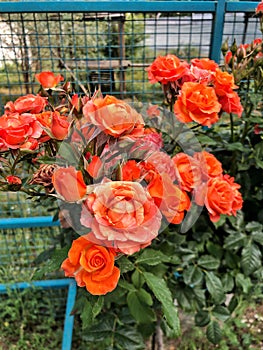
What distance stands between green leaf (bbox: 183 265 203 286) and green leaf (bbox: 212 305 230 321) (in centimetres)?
16

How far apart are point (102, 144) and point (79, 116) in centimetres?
9

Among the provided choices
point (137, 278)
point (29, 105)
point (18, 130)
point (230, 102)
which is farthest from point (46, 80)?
point (137, 278)

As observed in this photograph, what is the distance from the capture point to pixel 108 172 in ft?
2.37

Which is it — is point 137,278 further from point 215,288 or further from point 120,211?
point 120,211

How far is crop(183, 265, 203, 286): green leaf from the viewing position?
1.25 metres

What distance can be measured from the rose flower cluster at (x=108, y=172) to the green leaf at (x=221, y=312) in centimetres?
54

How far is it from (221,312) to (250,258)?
216 millimetres

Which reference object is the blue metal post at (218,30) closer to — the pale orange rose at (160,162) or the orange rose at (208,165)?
the orange rose at (208,165)

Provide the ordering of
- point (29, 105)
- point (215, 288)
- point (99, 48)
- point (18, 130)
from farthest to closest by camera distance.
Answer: point (99, 48) → point (215, 288) → point (29, 105) → point (18, 130)

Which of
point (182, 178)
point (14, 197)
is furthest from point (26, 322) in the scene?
point (182, 178)

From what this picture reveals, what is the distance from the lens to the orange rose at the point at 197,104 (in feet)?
3.08

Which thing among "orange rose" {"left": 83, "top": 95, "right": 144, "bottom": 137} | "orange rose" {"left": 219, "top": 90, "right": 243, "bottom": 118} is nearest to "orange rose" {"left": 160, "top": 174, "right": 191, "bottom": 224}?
"orange rose" {"left": 83, "top": 95, "right": 144, "bottom": 137}

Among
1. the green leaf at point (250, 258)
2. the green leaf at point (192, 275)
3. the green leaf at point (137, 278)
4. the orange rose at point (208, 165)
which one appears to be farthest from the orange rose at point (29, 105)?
the green leaf at point (250, 258)

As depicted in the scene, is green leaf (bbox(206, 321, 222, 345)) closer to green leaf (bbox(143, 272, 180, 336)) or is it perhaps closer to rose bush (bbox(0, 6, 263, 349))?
rose bush (bbox(0, 6, 263, 349))
